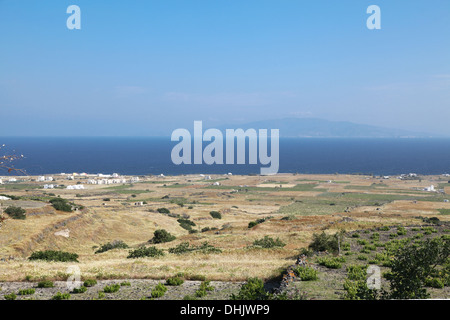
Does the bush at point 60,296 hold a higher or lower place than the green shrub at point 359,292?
lower

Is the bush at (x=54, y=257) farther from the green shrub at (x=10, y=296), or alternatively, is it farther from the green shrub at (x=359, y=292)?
the green shrub at (x=359, y=292)

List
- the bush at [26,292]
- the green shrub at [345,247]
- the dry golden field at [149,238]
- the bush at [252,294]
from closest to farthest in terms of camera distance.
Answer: the bush at [252,294], the bush at [26,292], the dry golden field at [149,238], the green shrub at [345,247]

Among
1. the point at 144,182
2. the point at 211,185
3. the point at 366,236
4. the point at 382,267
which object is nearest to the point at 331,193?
the point at 211,185

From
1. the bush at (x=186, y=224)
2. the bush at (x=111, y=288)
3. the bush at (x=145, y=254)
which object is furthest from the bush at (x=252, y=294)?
the bush at (x=186, y=224)

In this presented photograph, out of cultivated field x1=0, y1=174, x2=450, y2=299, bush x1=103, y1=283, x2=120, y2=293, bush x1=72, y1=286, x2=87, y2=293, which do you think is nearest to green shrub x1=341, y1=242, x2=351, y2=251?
cultivated field x1=0, y1=174, x2=450, y2=299

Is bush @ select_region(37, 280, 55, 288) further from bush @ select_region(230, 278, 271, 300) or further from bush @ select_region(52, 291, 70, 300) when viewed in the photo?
bush @ select_region(230, 278, 271, 300)
